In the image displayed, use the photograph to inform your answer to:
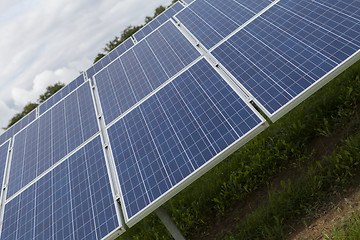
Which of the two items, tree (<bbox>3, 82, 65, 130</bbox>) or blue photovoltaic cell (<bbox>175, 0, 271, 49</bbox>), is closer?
blue photovoltaic cell (<bbox>175, 0, 271, 49</bbox>)

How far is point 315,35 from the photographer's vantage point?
688cm

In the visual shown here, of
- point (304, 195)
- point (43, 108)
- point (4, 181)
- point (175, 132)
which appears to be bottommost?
point (304, 195)

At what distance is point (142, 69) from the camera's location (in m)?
9.73

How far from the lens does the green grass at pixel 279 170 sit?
265 inches

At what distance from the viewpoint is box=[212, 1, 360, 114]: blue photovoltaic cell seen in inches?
241

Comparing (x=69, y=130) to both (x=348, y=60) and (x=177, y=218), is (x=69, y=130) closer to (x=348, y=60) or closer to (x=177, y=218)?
(x=177, y=218)

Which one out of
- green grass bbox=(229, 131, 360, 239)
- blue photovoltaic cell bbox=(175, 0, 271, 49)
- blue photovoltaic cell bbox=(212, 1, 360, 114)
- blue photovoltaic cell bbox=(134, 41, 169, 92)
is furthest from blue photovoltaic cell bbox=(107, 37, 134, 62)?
green grass bbox=(229, 131, 360, 239)

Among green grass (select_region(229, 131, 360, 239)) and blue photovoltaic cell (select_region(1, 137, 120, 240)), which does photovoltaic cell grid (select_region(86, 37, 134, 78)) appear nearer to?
blue photovoltaic cell (select_region(1, 137, 120, 240))

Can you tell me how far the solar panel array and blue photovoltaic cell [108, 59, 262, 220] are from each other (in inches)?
1.0

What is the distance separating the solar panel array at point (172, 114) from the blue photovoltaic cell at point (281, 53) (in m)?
0.02

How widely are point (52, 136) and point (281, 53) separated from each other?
7.06 metres

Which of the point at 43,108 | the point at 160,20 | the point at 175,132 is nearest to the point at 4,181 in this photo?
→ the point at 43,108

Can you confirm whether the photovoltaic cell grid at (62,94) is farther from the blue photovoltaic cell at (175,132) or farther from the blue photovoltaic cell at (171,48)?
the blue photovoltaic cell at (175,132)

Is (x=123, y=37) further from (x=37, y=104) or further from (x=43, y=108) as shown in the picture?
(x=43, y=108)
